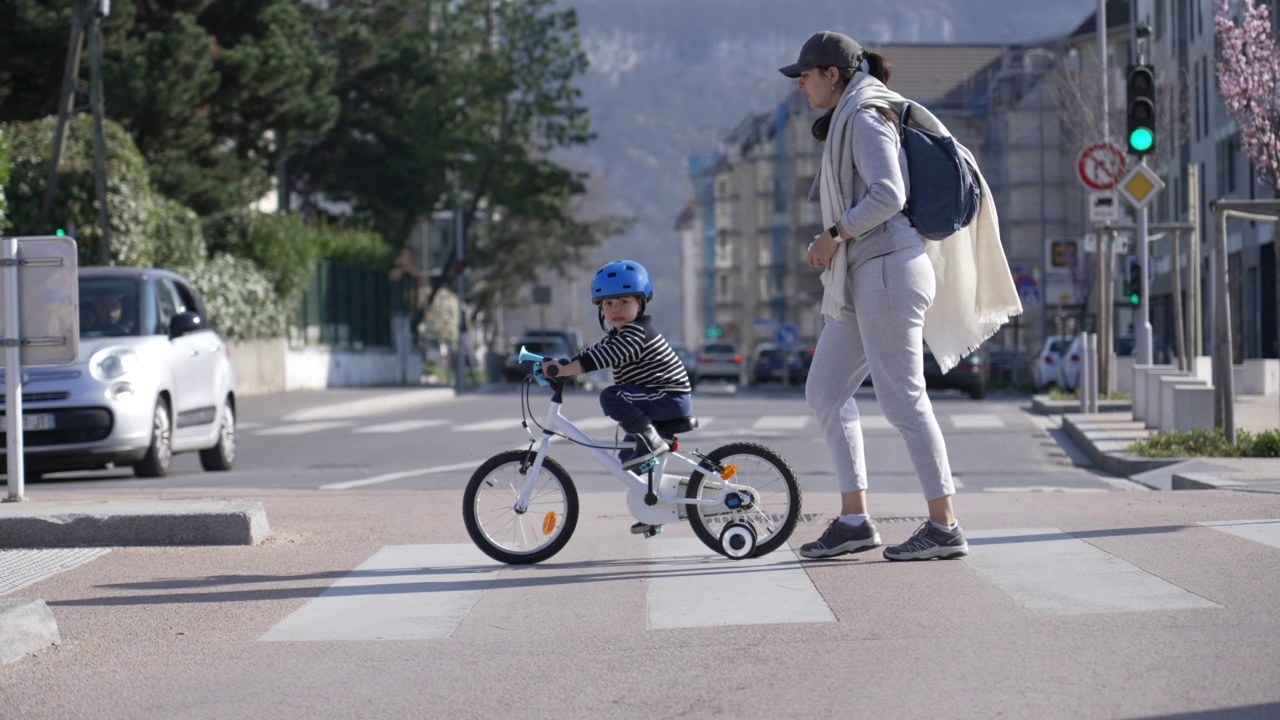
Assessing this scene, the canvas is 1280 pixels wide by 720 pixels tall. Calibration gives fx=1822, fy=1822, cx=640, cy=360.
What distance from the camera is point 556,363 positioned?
7680 mm

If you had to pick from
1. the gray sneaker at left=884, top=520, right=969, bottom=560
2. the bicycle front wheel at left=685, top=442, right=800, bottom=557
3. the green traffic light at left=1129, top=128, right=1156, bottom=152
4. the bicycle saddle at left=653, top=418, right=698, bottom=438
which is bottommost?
the gray sneaker at left=884, top=520, right=969, bottom=560

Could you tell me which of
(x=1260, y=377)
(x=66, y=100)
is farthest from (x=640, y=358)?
(x=1260, y=377)

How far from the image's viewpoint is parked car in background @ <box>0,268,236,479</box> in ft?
46.4

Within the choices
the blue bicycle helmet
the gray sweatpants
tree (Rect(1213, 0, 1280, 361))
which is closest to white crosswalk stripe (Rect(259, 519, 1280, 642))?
the gray sweatpants

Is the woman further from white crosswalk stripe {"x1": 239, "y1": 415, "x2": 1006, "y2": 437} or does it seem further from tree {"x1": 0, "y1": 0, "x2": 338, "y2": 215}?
tree {"x1": 0, "y1": 0, "x2": 338, "y2": 215}

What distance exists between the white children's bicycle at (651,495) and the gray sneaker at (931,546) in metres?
0.58

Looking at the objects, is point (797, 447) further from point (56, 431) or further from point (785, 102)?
point (785, 102)

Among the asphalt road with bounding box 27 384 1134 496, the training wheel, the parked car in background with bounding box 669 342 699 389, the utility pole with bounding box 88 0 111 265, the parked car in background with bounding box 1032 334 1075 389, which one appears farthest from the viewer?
the parked car in background with bounding box 669 342 699 389

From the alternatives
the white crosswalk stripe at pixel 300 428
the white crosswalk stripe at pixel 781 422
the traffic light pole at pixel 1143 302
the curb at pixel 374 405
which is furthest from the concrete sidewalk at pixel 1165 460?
the curb at pixel 374 405

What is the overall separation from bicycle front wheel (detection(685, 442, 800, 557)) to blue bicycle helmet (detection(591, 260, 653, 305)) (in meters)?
0.78

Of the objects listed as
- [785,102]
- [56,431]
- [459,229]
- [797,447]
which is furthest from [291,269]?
[785,102]

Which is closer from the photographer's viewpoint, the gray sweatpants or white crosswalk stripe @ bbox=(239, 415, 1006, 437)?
the gray sweatpants

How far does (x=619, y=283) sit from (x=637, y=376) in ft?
1.38

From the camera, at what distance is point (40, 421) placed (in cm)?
1412
